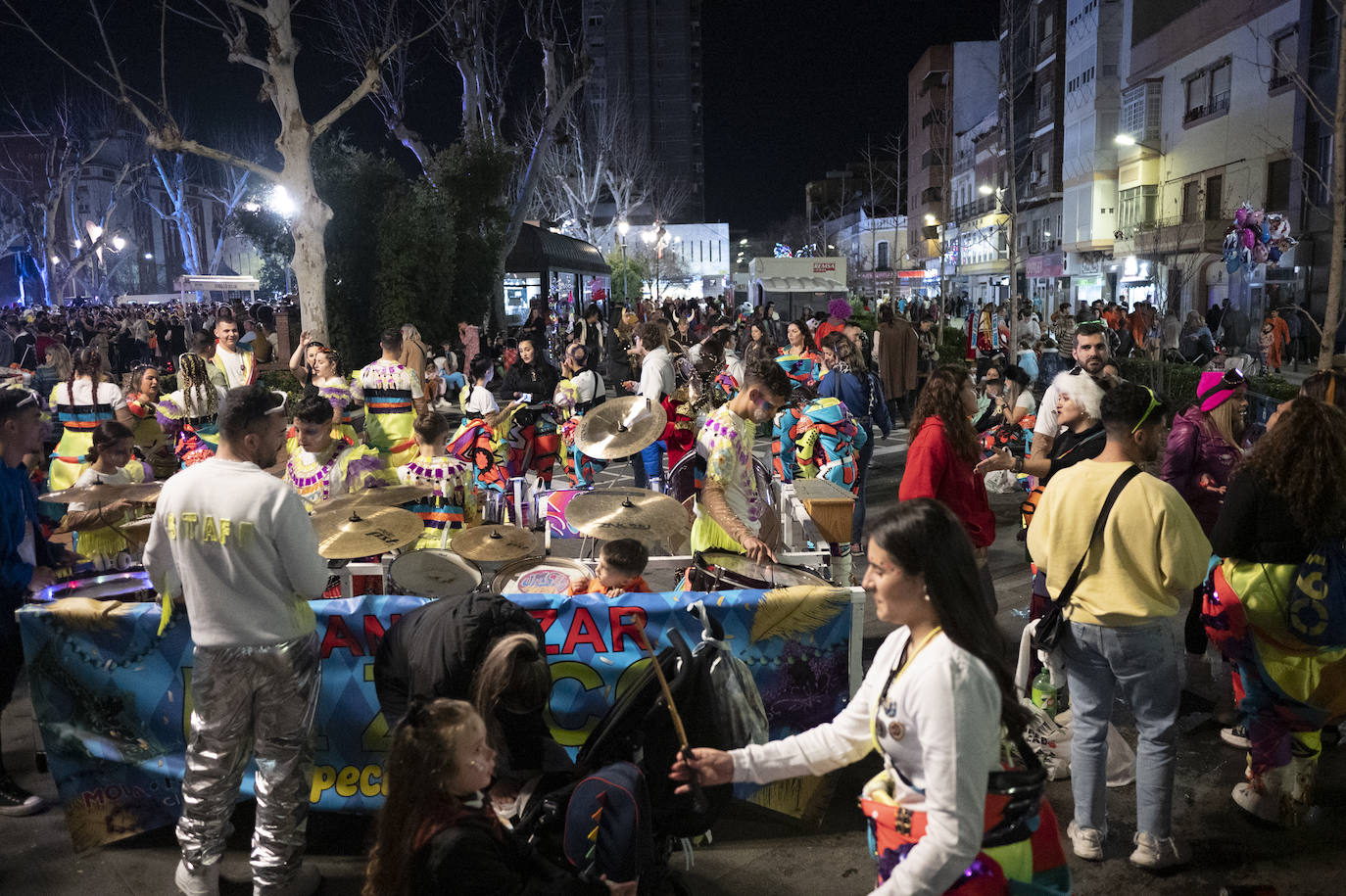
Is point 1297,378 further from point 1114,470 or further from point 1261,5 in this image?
point 1114,470

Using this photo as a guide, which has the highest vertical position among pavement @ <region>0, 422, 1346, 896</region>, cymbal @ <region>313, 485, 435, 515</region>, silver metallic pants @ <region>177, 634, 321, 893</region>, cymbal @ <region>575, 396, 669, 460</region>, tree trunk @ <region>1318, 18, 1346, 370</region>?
tree trunk @ <region>1318, 18, 1346, 370</region>

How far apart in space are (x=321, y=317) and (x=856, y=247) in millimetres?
75065

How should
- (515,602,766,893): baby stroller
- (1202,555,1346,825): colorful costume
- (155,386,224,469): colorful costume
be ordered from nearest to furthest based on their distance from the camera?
(515,602,766,893): baby stroller
(1202,555,1346,825): colorful costume
(155,386,224,469): colorful costume

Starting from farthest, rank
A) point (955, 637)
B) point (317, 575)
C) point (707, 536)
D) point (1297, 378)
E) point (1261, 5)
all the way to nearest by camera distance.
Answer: point (1261, 5) → point (1297, 378) → point (707, 536) → point (317, 575) → point (955, 637)

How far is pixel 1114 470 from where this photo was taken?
3672 mm

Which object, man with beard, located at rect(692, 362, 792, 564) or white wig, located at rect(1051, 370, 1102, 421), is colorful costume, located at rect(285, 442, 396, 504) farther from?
white wig, located at rect(1051, 370, 1102, 421)

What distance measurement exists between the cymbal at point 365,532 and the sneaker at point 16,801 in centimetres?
164

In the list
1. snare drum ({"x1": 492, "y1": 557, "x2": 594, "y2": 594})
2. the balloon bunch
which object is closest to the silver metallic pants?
snare drum ({"x1": 492, "y1": 557, "x2": 594, "y2": 594})

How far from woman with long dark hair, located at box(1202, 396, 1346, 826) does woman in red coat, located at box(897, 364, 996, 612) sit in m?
1.10

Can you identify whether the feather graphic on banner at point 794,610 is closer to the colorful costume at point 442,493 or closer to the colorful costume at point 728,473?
the colorful costume at point 728,473

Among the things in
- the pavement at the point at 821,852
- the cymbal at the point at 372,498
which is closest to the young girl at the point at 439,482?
the cymbal at the point at 372,498

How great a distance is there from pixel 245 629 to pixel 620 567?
1502 mm

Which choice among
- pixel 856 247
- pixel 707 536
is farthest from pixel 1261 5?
pixel 856 247

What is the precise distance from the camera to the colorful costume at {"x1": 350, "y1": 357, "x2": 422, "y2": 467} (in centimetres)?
802
